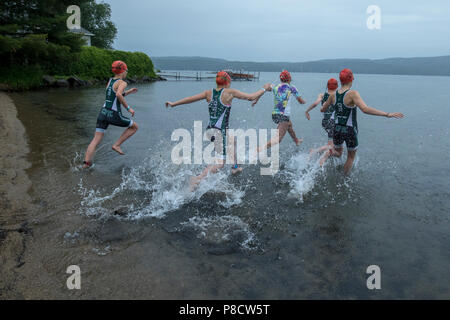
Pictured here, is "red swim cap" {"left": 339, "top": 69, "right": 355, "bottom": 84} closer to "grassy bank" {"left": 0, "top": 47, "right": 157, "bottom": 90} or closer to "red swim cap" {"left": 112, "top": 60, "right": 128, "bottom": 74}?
"red swim cap" {"left": 112, "top": 60, "right": 128, "bottom": 74}

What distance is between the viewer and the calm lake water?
11.6 feet

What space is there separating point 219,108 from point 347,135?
256cm

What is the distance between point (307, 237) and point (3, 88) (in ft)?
78.8

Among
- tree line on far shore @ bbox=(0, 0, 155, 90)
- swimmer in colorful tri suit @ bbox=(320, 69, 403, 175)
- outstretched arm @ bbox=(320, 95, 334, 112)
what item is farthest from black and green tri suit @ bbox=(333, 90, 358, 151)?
tree line on far shore @ bbox=(0, 0, 155, 90)

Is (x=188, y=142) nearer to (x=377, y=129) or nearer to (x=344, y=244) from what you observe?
(x=344, y=244)

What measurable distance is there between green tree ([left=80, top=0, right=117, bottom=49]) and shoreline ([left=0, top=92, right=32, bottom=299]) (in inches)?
2685

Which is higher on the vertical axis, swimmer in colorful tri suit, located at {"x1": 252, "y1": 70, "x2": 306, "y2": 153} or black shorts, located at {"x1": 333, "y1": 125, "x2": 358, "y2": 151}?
swimmer in colorful tri suit, located at {"x1": 252, "y1": 70, "x2": 306, "y2": 153}

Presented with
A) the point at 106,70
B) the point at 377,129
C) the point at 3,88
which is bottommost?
the point at 377,129

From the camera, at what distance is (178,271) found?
3.70 m

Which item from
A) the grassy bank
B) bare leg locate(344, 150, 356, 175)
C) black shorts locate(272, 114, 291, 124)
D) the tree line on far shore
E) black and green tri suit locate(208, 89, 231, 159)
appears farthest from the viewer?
the grassy bank

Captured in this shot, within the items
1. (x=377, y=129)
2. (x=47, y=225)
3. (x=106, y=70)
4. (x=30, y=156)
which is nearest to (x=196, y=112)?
(x=377, y=129)

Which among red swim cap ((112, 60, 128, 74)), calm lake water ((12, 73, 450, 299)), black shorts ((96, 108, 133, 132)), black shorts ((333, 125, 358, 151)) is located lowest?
calm lake water ((12, 73, 450, 299))

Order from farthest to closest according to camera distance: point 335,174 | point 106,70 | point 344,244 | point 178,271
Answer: point 106,70
point 335,174
point 344,244
point 178,271

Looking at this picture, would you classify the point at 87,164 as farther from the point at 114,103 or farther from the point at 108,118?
the point at 114,103
